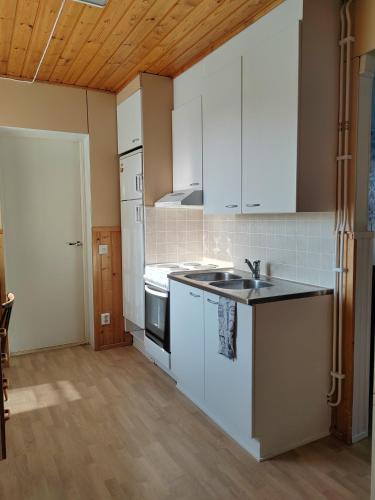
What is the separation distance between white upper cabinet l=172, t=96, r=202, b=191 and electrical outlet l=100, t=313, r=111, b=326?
151cm

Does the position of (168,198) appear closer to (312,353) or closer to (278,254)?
(278,254)

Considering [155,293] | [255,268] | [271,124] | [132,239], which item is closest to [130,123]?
[132,239]

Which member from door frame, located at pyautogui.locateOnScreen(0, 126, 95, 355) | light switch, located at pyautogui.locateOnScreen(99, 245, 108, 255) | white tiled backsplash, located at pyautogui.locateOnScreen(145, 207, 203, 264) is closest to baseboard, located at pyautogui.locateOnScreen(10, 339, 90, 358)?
door frame, located at pyautogui.locateOnScreen(0, 126, 95, 355)

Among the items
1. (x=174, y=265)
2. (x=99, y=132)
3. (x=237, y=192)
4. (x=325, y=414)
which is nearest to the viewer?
(x=325, y=414)

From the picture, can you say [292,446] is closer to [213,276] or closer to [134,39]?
[213,276]

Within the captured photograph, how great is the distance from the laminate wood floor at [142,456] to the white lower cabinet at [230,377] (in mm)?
116

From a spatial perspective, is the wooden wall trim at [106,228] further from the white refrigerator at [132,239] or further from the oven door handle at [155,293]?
the oven door handle at [155,293]

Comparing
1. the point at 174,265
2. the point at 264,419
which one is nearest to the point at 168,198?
the point at 174,265

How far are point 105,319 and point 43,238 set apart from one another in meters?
1.04

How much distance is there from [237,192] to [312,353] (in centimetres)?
113

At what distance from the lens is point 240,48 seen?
8.38 feet

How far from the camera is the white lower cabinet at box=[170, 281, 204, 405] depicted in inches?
106

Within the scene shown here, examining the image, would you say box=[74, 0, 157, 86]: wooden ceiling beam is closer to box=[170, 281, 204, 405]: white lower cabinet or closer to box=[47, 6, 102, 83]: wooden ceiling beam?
box=[47, 6, 102, 83]: wooden ceiling beam

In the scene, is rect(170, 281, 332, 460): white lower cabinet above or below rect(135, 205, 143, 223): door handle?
below
